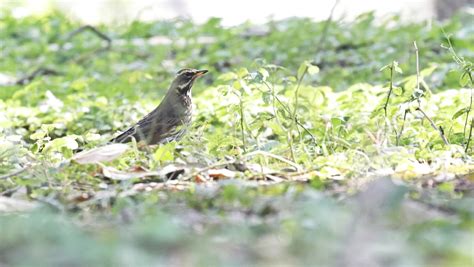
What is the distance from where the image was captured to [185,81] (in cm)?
861

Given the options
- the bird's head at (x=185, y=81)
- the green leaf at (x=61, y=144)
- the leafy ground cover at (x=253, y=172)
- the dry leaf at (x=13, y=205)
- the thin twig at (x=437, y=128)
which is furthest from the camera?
the bird's head at (x=185, y=81)

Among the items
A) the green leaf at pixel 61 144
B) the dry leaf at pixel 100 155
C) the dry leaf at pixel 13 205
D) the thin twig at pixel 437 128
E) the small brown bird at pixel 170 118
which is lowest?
the small brown bird at pixel 170 118

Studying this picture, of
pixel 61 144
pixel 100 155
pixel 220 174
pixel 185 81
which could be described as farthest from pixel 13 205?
pixel 185 81

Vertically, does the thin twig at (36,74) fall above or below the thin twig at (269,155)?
below

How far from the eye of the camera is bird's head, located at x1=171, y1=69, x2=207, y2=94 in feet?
27.9

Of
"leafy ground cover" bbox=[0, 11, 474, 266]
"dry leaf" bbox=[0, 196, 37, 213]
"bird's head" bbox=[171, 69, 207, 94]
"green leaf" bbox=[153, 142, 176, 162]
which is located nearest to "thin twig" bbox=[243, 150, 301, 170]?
"leafy ground cover" bbox=[0, 11, 474, 266]

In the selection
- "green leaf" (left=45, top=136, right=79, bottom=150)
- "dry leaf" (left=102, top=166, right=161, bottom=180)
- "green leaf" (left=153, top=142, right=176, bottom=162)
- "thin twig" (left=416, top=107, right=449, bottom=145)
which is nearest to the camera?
"dry leaf" (left=102, top=166, right=161, bottom=180)

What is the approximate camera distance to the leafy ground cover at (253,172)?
358cm

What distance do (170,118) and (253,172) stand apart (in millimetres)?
2424

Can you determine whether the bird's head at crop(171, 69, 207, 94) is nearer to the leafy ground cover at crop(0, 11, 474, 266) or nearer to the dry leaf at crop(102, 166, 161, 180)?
the leafy ground cover at crop(0, 11, 474, 266)

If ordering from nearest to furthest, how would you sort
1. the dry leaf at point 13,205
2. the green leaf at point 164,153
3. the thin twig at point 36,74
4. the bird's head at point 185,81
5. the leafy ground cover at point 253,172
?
the leafy ground cover at point 253,172 → the dry leaf at point 13,205 → the green leaf at point 164,153 → the bird's head at point 185,81 → the thin twig at point 36,74

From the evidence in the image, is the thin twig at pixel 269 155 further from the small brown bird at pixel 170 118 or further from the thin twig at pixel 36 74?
the thin twig at pixel 36 74

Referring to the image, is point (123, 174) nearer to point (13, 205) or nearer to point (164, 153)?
point (164, 153)

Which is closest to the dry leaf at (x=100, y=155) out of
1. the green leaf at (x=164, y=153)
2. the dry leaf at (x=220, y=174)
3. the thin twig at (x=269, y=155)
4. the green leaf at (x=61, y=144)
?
the green leaf at (x=164, y=153)
